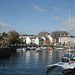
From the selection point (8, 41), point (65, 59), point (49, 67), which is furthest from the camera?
point (8, 41)

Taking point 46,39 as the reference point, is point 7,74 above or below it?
below

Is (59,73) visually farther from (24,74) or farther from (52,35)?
(52,35)

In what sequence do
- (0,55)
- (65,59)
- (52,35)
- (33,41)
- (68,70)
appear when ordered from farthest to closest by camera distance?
(52,35), (33,41), (0,55), (65,59), (68,70)

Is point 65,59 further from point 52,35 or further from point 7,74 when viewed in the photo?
point 52,35

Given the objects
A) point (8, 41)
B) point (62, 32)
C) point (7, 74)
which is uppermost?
point (62, 32)

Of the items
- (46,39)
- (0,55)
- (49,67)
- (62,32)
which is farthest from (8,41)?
(62,32)

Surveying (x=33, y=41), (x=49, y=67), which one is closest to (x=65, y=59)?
(x=49, y=67)

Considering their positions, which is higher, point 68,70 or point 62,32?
point 62,32

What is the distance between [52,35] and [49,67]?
167m

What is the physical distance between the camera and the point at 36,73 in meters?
27.1

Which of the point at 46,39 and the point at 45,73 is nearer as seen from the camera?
the point at 45,73

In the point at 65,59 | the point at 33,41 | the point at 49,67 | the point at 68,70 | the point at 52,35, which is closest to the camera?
the point at 68,70

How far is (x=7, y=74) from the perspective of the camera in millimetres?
26516

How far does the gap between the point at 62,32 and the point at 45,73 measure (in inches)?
6915
